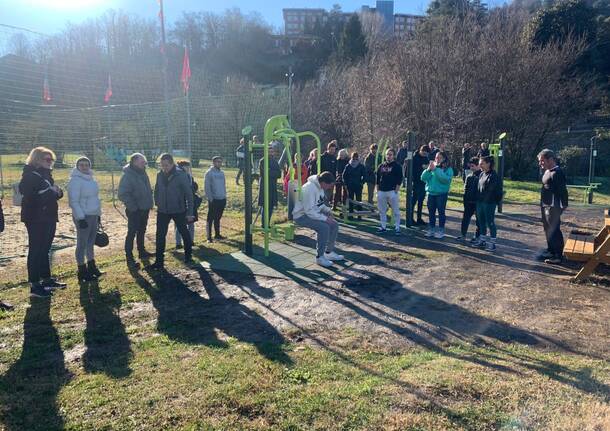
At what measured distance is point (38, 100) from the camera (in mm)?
13398

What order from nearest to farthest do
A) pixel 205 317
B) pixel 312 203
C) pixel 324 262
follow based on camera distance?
pixel 205 317 → pixel 312 203 → pixel 324 262

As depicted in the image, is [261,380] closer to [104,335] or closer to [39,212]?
[104,335]

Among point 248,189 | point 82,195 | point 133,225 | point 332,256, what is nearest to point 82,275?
point 82,195

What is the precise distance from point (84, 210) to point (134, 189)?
3.24 feet

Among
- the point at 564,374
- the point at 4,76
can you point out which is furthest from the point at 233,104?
the point at 564,374

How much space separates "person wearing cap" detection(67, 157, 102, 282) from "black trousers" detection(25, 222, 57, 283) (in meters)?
0.38

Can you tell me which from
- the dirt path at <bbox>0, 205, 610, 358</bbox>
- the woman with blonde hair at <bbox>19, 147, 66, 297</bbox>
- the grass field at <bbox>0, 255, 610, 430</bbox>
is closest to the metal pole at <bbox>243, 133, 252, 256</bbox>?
the dirt path at <bbox>0, 205, 610, 358</bbox>

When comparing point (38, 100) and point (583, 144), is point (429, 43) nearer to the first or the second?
point (583, 144)

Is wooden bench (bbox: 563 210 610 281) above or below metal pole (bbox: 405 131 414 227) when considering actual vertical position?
below

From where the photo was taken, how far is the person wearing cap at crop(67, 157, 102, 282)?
6.35m

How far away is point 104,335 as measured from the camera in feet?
15.8

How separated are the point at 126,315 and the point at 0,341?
1.19 metres

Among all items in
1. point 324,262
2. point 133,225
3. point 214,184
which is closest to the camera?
point 324,262

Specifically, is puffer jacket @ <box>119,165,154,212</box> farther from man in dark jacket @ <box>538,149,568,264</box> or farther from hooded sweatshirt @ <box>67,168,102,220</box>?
man in dark jacket @ <box>538,149,568,264</box>
